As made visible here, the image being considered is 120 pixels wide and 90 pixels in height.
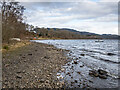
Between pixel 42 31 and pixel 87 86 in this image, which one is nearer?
pixel 87 86

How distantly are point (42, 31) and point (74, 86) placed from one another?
126 m

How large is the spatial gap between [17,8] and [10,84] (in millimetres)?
29624

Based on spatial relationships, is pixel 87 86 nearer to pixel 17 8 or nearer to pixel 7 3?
pixel 7 3

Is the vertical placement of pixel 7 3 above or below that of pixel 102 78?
above

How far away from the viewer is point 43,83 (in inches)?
203

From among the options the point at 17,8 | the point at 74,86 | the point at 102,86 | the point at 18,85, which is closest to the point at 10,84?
the point at 18,85

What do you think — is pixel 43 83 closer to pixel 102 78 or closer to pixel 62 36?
pixel 102 78

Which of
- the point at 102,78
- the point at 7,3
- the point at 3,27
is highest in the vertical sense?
the point at 7,3

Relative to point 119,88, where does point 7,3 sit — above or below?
above

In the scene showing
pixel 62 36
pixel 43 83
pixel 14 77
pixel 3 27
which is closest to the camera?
pixel 43 83

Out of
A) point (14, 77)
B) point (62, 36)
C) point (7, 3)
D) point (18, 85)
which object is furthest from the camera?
point (62, 36)

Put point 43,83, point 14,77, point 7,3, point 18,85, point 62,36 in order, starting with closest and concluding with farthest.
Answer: point 18,85, point 43,83, point 14,77, point 7,3, point 62,36

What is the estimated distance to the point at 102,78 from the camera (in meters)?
6.76

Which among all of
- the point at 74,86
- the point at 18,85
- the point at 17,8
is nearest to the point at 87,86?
the point at 74,86
